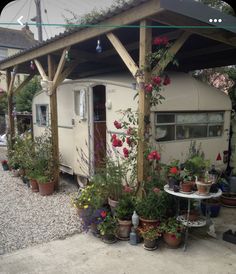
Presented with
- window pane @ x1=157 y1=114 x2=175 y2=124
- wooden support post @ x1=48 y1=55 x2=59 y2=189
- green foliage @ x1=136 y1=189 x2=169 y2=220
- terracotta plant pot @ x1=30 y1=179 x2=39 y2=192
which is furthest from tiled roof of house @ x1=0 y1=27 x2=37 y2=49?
green foliage @ x1=136 y1=189 x2=169 y2=220

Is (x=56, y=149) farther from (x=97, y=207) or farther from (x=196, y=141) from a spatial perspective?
(x=196, y=141)

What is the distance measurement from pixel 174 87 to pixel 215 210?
7.42 feet

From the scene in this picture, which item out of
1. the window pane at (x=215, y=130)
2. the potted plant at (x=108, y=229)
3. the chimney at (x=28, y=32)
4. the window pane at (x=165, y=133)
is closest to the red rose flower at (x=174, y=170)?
the potted plant at (x=108, y=229)

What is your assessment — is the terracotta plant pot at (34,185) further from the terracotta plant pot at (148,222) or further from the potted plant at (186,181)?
the potted plant at (186,181)

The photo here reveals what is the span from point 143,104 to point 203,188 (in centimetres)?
132

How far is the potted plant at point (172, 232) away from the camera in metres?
3.45

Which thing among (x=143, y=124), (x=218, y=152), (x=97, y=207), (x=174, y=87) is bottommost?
(x=97, y=207)

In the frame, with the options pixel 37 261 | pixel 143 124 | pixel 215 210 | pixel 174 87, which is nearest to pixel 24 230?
pixel 37 261

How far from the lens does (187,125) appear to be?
17.1 feet

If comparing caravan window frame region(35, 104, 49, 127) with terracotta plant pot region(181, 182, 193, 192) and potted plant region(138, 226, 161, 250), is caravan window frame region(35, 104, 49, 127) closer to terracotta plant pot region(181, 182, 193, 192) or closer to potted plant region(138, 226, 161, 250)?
potted plant region(138, 226, 161, 250)

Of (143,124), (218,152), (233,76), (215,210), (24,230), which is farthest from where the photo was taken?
(233,76)

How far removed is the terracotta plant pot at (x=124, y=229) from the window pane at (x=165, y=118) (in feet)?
5.95

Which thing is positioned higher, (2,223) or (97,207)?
(97,207)

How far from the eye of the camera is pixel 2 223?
4355 mm
